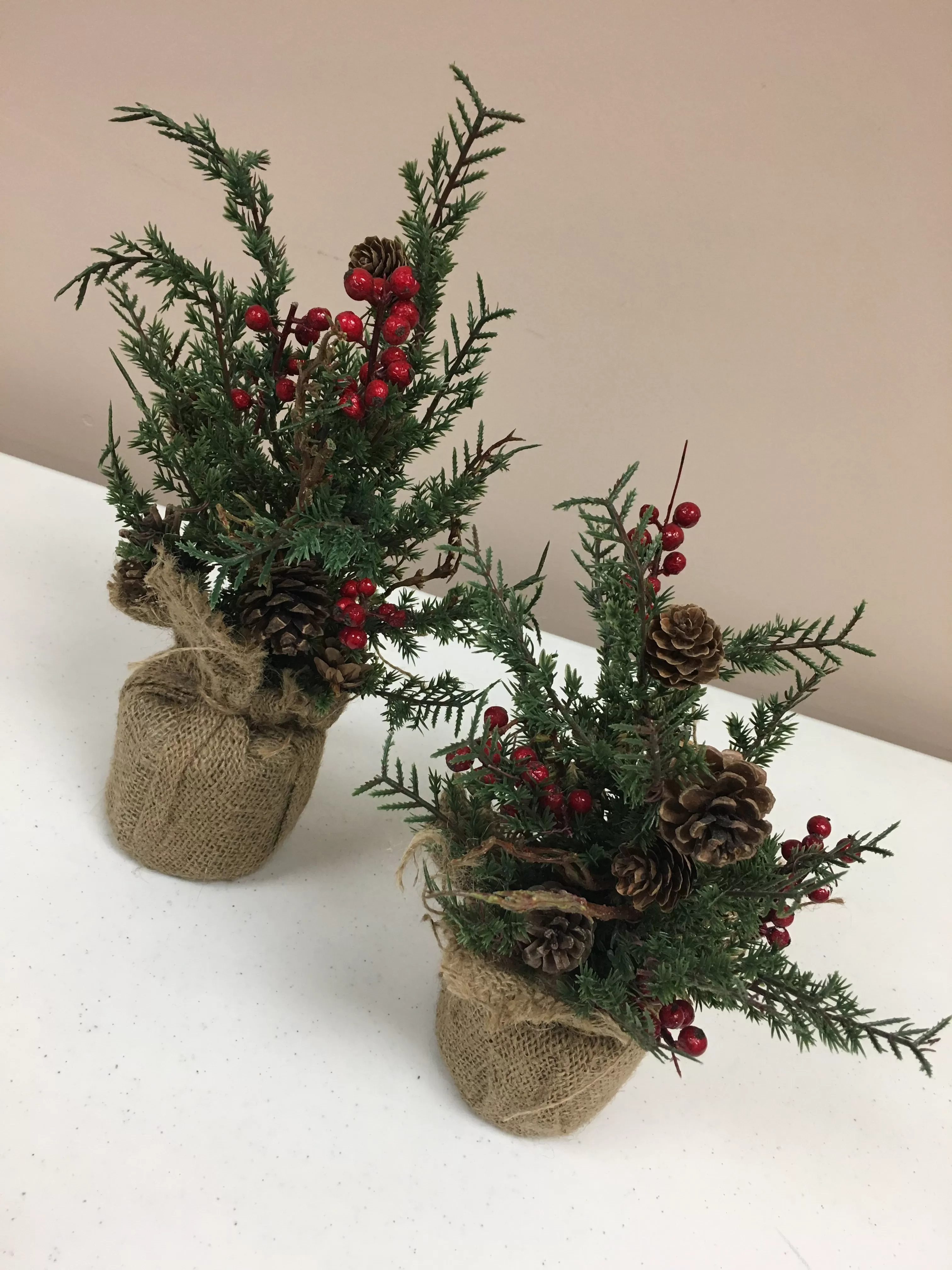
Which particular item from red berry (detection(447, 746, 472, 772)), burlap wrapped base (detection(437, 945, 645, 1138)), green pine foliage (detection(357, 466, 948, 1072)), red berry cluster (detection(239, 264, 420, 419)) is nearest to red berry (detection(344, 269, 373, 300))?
red berry cluster (detection(239, 264, 420, 419))

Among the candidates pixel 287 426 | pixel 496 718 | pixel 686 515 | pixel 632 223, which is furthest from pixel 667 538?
pixel 632 223

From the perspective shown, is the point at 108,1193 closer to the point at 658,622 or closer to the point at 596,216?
the point at 658,622

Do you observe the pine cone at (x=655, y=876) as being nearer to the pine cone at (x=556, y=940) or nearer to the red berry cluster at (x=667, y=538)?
the pine cone at (x=556, y=940)

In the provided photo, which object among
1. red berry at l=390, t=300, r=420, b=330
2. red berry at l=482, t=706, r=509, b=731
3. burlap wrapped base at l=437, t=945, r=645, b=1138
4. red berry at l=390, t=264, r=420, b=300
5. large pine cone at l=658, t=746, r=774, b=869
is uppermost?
red berry at l=390, t=264, r=420, b=300

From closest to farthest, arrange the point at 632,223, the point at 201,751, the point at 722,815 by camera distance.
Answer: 1. the point at 722,815
2. the point at 201,751
3. the point at 632,223

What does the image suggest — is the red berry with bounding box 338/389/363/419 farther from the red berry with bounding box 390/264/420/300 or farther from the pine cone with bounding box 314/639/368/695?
the pine cone with bounding box 314/639/368/695

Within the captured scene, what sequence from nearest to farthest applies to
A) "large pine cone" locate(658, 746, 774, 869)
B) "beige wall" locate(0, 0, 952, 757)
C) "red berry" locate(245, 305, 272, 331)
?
"large pine cone" locate(658, 746, 774, 869)
"red berry" locate(245, 305, 272, 331)
"beige wall" locate(0, 0, 952, 757)

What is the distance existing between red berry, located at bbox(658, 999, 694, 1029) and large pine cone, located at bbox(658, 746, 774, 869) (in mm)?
104

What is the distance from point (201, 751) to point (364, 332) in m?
0.33

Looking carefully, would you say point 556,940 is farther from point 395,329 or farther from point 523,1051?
point 395,329

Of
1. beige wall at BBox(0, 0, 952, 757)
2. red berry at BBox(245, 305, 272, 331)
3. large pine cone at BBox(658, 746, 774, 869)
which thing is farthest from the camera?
beige wall at BBox(0, 0, 952, 757)

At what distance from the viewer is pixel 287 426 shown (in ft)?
2.19

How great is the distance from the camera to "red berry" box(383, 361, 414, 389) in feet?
2.12

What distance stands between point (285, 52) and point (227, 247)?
0.24 meters
